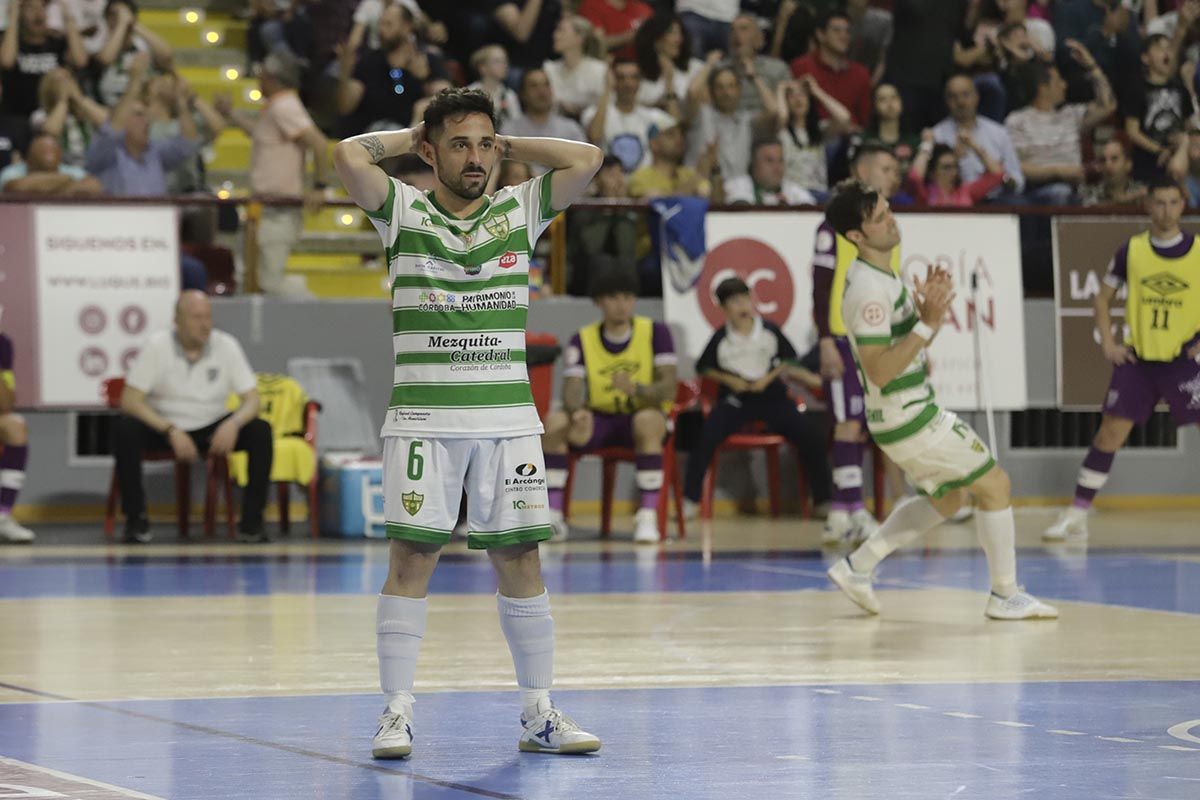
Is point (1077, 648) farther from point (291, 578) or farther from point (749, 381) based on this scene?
point (749, 381)

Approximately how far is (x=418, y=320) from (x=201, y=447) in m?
7.58

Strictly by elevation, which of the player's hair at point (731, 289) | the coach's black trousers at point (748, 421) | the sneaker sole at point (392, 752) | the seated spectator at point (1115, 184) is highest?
the seated spectator at point (1115, 184)

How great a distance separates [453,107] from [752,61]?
1128cm

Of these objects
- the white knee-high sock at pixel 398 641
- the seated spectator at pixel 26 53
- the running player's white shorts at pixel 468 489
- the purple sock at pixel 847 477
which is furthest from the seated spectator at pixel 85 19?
the white knee-high sock at pixel 398 641

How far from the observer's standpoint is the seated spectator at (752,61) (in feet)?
53.9

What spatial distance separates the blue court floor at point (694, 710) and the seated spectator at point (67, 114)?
5.91 metres

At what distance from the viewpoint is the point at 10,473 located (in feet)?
42.6

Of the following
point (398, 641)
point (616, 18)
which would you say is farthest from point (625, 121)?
point (398, 641)

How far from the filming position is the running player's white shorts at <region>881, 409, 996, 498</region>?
28.2ft

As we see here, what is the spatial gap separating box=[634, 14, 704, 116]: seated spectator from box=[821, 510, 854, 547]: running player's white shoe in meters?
5.36

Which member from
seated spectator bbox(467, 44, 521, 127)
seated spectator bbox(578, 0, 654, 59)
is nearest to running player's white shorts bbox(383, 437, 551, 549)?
seated spectator bbox(467, 44, 521, 127)

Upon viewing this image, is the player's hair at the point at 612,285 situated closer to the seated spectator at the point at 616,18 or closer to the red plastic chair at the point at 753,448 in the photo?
the red plastic chair at the point at 753,448

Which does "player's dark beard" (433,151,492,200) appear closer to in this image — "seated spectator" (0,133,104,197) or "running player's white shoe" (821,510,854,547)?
"running player's white shoe" (821,510,854,547)

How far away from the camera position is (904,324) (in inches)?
340
